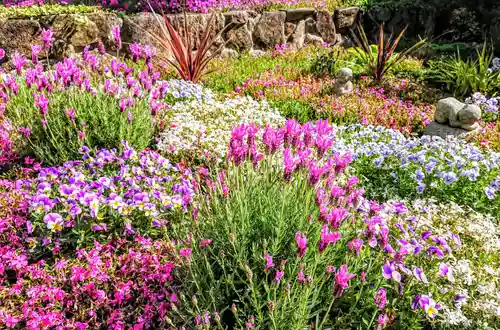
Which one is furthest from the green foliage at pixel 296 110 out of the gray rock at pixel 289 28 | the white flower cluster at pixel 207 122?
the gray rock at pixel 289 28

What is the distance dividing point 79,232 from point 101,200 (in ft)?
0.93

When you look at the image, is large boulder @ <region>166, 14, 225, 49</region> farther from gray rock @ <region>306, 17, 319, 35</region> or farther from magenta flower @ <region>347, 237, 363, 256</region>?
magenta flower @ <region>347, 237, 363, 256</region>

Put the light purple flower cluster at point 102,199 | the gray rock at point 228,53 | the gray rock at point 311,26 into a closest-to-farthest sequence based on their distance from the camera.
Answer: the light purple flower cluster at point 102,199 < the gray rock at point 228,53 < the gray rock at point 311,26

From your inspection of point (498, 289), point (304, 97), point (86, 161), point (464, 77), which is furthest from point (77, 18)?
point (498, 289)

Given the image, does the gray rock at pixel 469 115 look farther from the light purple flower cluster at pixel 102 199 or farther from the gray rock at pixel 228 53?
the gray rock at pixel 228 53

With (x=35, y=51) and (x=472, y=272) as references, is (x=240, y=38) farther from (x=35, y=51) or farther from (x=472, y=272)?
(x=472, y=272)

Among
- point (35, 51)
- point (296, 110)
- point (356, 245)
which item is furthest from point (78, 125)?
point (296, 110)

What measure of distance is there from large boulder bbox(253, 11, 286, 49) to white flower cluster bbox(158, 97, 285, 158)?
12.2 ft

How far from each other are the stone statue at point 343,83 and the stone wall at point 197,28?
214 cm

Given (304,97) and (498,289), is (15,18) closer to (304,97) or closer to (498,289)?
(304,97)

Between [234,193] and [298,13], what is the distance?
27.1 ft

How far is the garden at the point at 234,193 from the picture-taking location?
222cm

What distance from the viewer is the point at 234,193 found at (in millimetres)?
2477

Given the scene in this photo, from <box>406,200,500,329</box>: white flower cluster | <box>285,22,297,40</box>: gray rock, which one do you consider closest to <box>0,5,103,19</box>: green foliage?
<box>285,22,297,40</box>: gray rock
